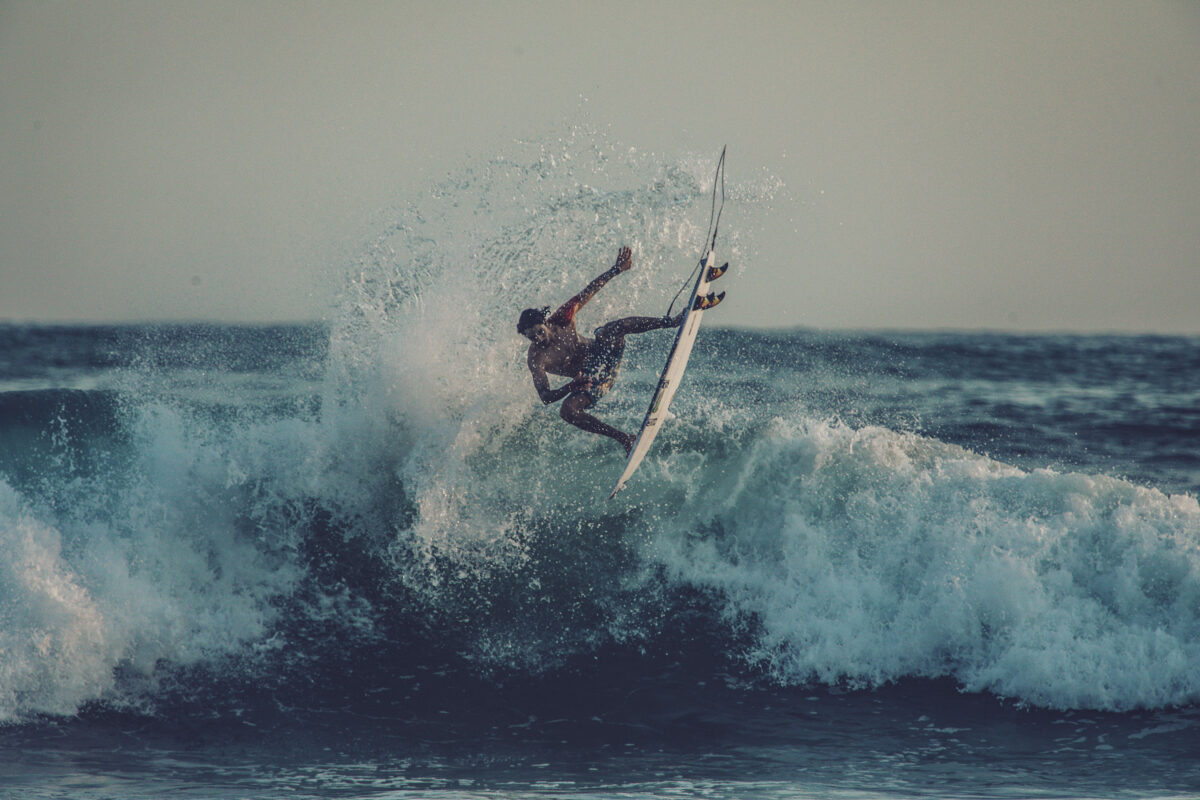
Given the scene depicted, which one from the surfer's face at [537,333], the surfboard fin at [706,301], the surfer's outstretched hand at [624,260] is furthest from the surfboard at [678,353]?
the surfer's face at [537,333]

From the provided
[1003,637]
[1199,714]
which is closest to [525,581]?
[1003,637]

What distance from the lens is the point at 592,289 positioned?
7.98 metres

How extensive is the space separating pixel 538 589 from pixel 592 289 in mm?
3165

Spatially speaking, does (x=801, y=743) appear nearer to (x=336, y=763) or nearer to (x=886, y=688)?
(x=886, y=688)

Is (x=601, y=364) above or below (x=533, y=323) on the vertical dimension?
below

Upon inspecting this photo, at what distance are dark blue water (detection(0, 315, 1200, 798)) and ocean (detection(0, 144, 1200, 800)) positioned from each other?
34mm

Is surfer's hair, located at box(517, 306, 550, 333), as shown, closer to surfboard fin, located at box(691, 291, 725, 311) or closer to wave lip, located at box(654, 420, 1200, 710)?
surfboard fin, located at box(691, 291, 725, 311)

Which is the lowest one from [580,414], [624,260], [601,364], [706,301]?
[580,414]

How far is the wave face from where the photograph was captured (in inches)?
320

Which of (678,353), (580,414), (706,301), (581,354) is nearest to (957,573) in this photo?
Answer: (678,353)

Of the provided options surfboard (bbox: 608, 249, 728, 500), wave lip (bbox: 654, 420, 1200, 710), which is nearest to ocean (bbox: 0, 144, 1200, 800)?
wave lip (bbox: 654, 420, 1200, 710)

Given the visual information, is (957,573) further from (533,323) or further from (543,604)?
(533,323)

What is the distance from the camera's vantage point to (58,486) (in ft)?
30.2

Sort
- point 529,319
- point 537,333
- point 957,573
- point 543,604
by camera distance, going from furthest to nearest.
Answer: point 543,604, point 957,573, point 537,333, point 529,319
